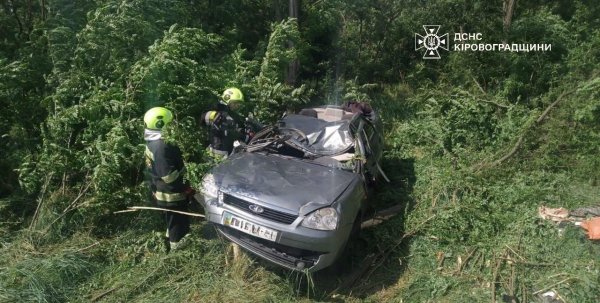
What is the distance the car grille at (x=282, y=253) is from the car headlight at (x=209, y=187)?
50 cm

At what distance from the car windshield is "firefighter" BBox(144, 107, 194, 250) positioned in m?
1.05

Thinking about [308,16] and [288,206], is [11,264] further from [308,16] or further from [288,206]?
[308,16]

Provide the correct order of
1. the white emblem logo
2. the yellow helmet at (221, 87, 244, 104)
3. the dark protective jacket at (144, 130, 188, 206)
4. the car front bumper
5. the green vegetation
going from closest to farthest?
the car front bumper, the green vegetation, the dark protective jacket at (144, 130, 188, 206), the yellow helmet at (221, 87, 244, 104), the white emblem logo

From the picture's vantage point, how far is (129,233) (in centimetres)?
487

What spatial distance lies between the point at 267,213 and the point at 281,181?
1.56 feet

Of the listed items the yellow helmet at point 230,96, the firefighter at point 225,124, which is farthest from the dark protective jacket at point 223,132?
the yellow helmet at point 230,96

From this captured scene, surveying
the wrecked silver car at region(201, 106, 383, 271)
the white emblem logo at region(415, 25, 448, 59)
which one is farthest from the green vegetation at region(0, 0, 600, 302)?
the white emblem logo at region(415, 25, 448, 59)

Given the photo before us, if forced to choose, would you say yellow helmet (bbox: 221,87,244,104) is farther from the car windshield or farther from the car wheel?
the car wheel

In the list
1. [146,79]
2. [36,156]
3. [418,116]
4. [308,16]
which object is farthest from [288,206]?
[308,16]

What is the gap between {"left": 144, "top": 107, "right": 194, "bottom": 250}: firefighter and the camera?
14.9ft

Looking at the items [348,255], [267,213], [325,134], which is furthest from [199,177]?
[348,255]

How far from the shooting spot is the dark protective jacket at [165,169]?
453cm

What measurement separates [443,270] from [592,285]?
48.9 inches

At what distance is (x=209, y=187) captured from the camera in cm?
428
